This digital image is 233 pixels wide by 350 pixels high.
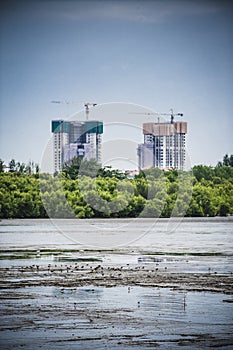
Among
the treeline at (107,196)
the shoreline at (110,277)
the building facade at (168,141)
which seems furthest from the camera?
the building facade at (168,141)

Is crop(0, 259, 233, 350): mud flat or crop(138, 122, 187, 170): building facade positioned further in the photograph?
crop(138, 122, 187, 170): building facade

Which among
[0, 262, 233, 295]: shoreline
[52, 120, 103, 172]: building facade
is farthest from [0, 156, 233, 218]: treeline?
[0, 262, 233, 295]: shoreline

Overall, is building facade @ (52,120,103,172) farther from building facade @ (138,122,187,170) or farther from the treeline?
the treeline

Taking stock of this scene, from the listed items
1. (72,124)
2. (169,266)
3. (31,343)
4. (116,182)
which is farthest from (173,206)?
(31,343)

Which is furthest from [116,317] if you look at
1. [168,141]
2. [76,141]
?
[168,141]

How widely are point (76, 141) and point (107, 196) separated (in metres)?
37.1

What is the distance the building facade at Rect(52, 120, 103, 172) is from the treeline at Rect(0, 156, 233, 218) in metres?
8.79

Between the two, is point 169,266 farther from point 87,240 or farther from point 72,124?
point 72,124

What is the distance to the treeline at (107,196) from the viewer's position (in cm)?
7000

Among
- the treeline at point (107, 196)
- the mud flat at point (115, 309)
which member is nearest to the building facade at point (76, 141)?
the treeline at point (107, 196)

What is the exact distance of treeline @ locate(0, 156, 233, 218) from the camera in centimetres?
7000

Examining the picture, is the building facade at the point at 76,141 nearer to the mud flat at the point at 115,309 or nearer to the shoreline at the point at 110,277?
the shoreline at the point at 110,277

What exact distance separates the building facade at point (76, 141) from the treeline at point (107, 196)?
8.79 meters

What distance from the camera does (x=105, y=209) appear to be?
71.8 metres
